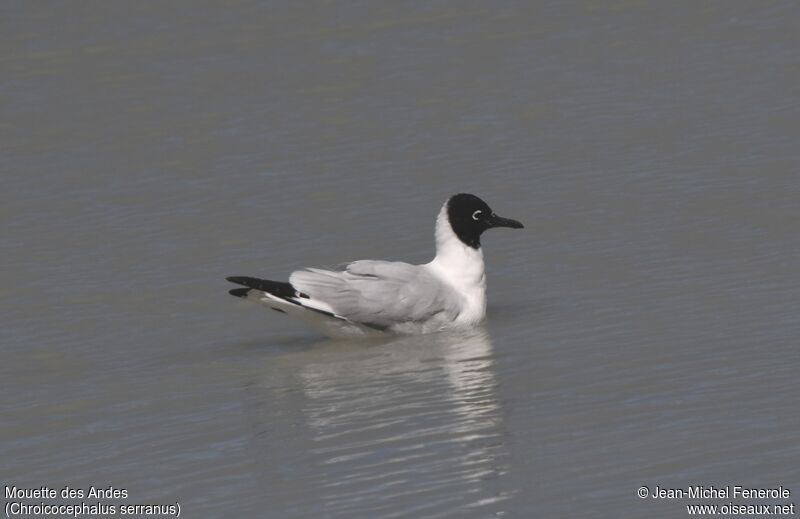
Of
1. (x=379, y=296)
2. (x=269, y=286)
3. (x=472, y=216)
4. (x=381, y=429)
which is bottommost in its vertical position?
(x=381, y=429)

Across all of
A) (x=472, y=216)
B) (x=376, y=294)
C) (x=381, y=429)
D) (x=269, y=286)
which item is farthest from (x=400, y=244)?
(x=381, y=429)

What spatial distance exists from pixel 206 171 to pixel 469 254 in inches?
165

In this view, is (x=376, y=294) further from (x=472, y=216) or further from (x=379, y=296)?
(x=472, y=216)

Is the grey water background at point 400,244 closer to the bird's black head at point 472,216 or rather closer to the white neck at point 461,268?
the white neck at point 461,268

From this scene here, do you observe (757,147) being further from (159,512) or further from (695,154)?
(159,512)

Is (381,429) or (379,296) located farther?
(379,296)

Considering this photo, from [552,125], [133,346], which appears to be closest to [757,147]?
[552,125]

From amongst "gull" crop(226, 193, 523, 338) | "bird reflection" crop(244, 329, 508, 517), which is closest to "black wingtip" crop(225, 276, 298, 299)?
"gull" crop(226, 193, 523, 338)

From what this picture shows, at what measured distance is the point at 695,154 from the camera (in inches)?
533

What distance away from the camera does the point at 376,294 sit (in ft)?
34.3

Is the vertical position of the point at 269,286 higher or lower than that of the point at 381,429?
higher

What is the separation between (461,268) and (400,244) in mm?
1439

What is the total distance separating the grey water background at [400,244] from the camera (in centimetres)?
754

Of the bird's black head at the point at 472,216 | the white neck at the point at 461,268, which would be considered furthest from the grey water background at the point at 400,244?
the bird's black head at the point at 472,216
